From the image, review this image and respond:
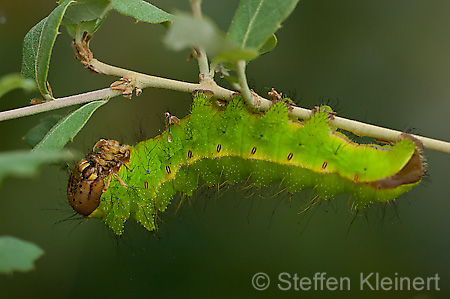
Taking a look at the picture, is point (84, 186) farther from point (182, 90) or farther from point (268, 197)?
point (268, 197)

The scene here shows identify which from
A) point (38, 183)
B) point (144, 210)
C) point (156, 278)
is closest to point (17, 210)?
point (38, 183)

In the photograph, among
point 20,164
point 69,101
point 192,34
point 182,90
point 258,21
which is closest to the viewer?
point 20,164

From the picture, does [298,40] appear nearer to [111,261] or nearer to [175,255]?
[175,255]

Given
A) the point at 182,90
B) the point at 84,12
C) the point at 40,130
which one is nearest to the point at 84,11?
the point at 84,12

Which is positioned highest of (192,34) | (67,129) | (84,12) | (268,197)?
(268,197)

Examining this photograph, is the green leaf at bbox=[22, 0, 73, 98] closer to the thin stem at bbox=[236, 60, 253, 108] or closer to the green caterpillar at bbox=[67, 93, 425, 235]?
the green caterpillar at bbox=[67, 93, 425, 235]

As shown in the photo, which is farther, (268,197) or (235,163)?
(268,197)

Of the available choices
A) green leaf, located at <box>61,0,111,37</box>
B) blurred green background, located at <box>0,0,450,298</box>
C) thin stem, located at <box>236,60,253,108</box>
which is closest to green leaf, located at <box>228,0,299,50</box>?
thin stem, located at <box>236,60,253,108</box>
